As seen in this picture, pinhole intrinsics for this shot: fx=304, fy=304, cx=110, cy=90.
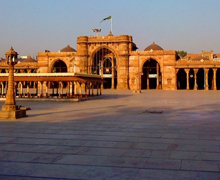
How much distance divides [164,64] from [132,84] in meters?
7.76

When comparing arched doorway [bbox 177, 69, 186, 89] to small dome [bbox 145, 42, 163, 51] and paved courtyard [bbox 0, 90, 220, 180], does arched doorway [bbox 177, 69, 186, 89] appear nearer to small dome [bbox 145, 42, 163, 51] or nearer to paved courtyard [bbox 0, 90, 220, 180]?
small dome [bbox 145, 42, 163, 51]

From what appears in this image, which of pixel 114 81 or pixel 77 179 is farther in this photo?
pixel 114 81

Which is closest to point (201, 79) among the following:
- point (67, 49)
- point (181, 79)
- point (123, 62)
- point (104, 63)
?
point (181, 79)

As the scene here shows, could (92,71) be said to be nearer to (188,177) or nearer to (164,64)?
(164,64)

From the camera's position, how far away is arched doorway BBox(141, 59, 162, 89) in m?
65.8

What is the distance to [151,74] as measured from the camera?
66.8 meters

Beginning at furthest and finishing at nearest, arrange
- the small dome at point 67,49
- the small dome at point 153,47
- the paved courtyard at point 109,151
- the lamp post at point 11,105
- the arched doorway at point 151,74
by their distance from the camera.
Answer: the small dome at point 67,49 < the small dome at point 153,47 < the arched doorway at point 151,74 < the lamp post at point 11,105 < the paved courtyard at point 109,151

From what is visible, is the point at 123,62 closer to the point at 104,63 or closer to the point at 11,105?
the point at 104,63

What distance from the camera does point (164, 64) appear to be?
2462 inches

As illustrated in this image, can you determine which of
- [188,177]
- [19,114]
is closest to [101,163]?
[188,177]

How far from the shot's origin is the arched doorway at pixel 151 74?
65.8 meters

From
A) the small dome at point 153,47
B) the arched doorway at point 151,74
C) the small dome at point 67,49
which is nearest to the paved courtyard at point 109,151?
the arched doorway at point 151,74

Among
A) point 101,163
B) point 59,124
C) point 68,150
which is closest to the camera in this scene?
point 101,163

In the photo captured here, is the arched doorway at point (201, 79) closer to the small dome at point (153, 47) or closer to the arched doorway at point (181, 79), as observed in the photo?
the arched doorway at point (181, 79)
